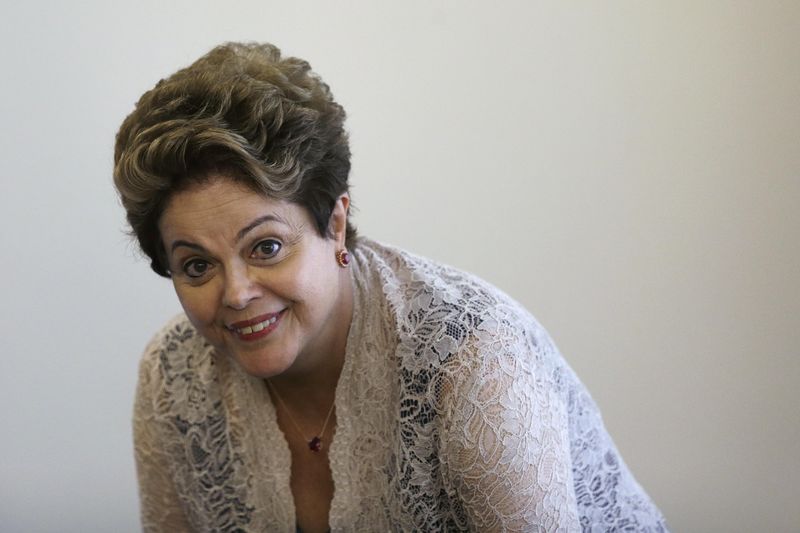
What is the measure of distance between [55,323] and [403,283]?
1.28 m

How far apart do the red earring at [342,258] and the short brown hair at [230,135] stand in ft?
0.30

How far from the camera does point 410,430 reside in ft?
5.06

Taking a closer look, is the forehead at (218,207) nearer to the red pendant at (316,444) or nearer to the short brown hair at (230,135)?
the short brown hair at (230,135)

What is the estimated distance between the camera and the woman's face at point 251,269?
1.39m

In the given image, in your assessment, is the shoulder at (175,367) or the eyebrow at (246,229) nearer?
the eyebrow at (246,229)

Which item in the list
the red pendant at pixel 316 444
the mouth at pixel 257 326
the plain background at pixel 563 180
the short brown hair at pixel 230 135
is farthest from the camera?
the plain background at pixel 563 180

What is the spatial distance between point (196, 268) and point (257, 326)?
0.43 ft

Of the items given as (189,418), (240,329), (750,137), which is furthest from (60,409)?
(750,137)

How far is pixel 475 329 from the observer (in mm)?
1496

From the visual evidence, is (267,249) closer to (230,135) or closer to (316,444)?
(230,135)

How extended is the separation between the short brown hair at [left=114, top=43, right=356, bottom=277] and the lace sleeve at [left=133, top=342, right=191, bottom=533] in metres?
0.43

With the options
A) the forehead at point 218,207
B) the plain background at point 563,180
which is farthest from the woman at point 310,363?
the plain background at point 563,180

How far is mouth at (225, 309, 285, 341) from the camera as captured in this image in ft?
4.80

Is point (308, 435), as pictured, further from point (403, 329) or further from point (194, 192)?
point (194, 192)
